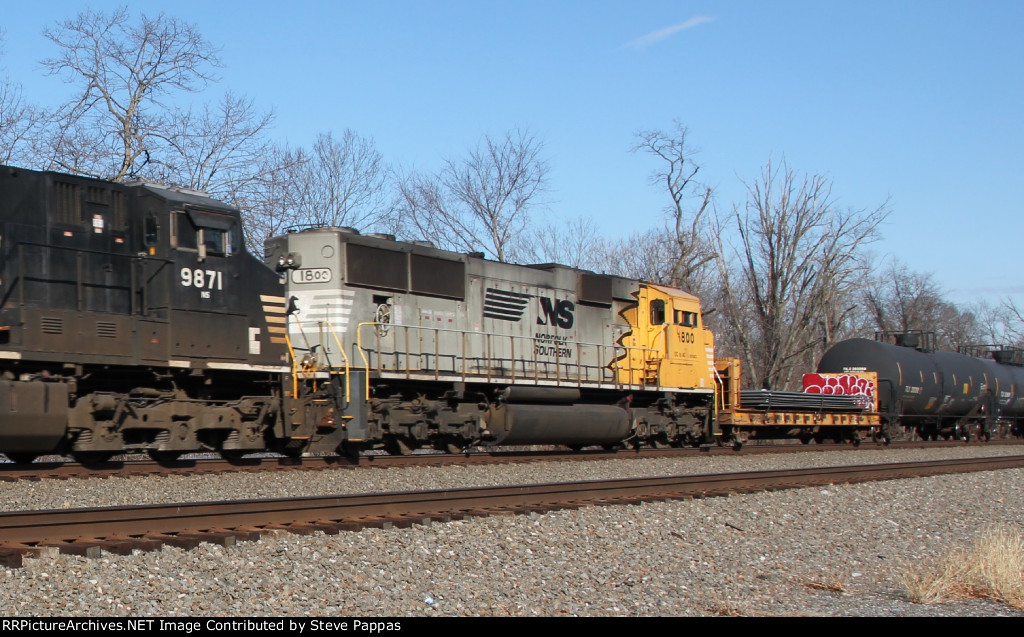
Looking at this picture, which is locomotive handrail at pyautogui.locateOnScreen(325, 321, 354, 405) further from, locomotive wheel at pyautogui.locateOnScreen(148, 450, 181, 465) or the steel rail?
the steel rail

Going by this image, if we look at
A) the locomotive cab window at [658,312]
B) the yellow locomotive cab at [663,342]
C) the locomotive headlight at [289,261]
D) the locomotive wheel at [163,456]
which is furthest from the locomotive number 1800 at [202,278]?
the locomotive cab window at [658,312]

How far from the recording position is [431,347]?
15883 mm

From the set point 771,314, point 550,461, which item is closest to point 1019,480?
point 550,461

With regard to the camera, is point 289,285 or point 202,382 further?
point 289,285

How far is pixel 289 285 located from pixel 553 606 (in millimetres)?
9910

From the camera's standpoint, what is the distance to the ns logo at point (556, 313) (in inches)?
716

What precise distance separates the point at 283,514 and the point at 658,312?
13.1 m

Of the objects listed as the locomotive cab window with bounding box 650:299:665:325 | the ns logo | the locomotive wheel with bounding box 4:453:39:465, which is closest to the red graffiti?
the locomotive cab window with bounding box 650:299:665:325

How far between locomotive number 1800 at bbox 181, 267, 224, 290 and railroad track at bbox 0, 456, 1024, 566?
446cm

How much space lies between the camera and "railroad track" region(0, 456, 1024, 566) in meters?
6.82

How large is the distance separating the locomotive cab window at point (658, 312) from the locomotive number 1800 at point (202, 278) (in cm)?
1014

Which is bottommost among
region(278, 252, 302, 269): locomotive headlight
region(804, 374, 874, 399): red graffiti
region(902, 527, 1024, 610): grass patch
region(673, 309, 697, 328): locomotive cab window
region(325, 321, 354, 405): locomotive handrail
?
region(902, 527, 1024, 610): grass patch
